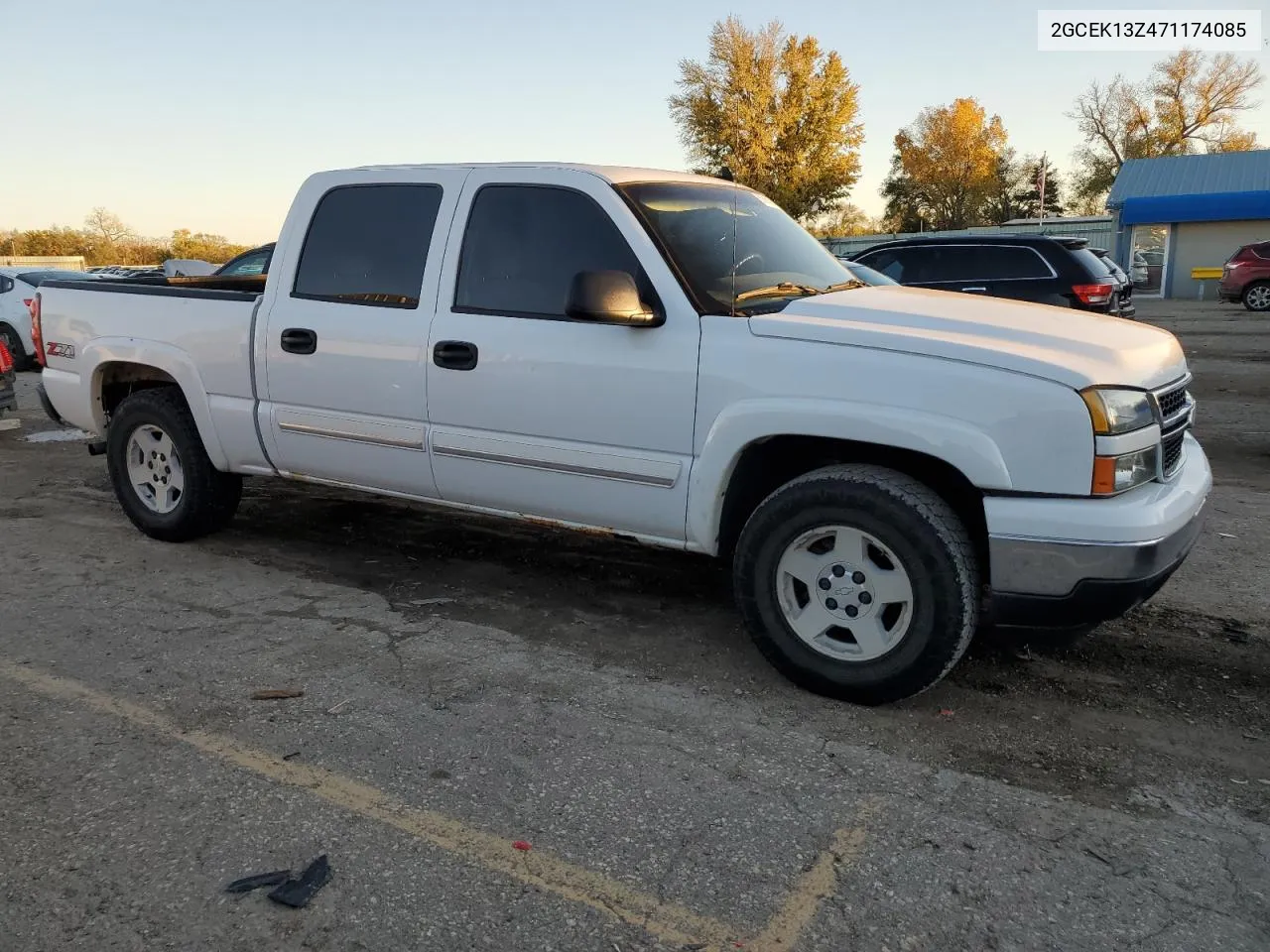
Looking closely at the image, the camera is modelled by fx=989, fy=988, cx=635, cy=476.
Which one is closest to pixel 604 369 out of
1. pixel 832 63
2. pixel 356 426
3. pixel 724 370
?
pixel 724 370

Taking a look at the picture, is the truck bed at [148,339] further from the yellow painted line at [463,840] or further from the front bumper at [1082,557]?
the front bumper at [1082,557]

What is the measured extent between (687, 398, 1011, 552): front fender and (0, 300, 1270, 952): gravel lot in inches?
27.6

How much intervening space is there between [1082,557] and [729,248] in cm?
188

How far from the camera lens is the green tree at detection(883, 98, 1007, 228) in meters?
64.2

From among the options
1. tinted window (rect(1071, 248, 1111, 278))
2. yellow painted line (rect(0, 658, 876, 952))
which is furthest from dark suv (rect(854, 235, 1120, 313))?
yellow painted line (rect(0, 658, 876, 952))

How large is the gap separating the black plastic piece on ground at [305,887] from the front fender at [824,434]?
71.5 inches

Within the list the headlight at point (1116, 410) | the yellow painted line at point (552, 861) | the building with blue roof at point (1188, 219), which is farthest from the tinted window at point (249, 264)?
the building with blue roof at point (1188, 219)

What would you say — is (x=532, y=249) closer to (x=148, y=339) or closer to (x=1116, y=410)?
(x=1116, y=410)

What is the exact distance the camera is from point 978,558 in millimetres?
3494

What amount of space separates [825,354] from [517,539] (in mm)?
2693

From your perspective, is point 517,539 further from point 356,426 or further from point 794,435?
point 794,435

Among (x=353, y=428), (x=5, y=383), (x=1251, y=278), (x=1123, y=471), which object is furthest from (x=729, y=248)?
(x=1251, y=278)

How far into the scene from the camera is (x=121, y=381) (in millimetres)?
5734

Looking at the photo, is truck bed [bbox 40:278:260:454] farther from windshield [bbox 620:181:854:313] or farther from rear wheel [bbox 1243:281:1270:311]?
rear wheel [bbox 1243:281:1270:311]
